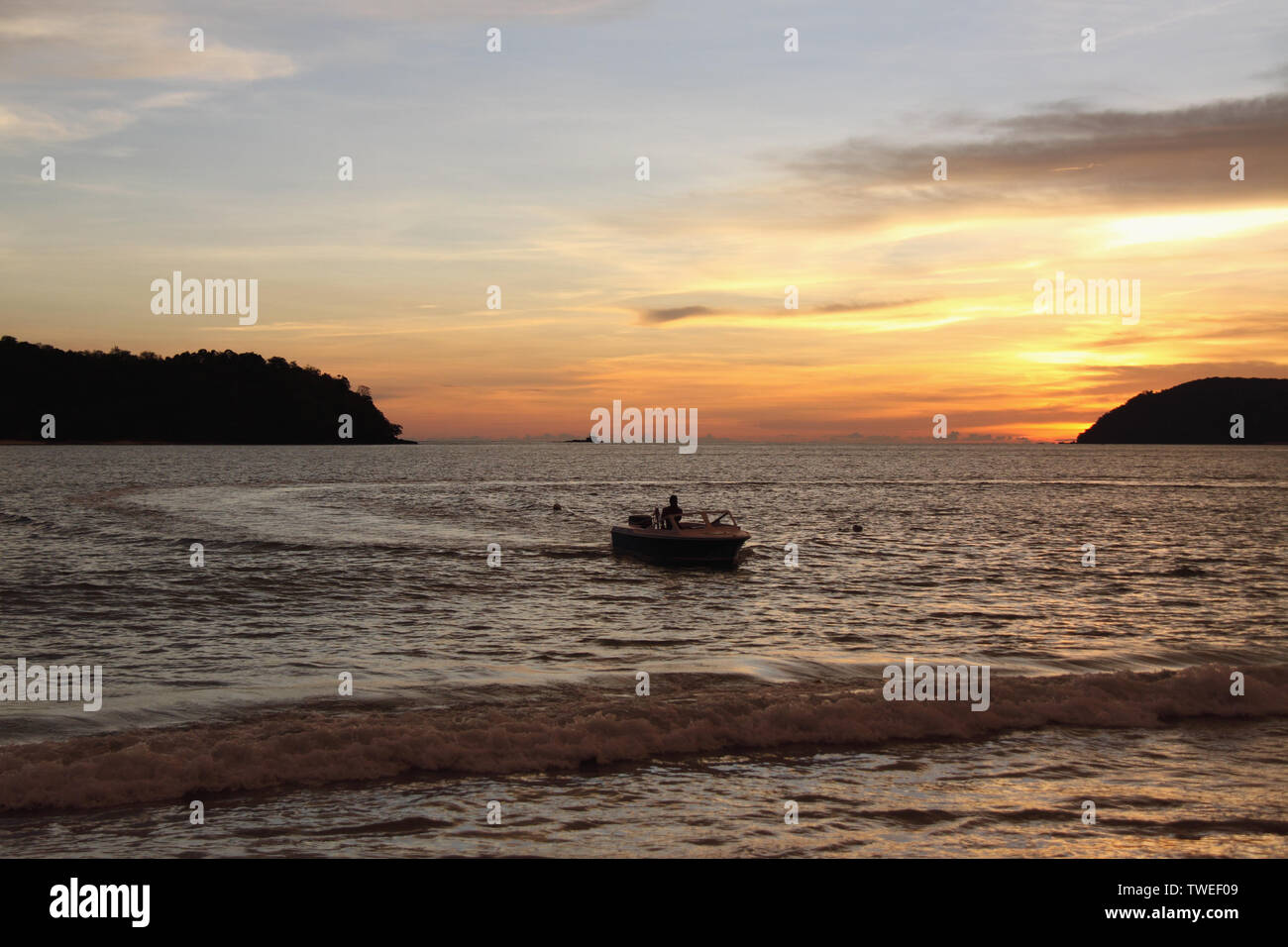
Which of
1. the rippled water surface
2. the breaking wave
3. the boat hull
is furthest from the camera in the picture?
the boat hull

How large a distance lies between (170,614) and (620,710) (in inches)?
613

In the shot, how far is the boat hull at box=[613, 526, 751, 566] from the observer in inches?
1320

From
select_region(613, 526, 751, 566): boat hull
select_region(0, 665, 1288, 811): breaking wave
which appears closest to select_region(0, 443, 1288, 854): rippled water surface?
select_region(0, 665, 1288, 811): breaking wave

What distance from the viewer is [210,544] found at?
139 feet

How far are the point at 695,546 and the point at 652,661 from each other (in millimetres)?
15068

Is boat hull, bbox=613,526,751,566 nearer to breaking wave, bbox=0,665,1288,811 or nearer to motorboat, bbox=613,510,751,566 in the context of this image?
motorboat, bbox=613,510,751,566

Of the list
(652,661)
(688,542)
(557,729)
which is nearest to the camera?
(557,729)

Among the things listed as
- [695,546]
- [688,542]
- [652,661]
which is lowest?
[652,661]

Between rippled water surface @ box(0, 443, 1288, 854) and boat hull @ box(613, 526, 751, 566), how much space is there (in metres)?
0.82

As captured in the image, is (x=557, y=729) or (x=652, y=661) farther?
(x=652, y=661)

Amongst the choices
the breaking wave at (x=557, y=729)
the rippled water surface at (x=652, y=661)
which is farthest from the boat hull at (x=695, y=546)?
the breaking wave at (x=557, y=729)

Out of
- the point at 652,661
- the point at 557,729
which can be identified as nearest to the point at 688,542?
the point at 652,661

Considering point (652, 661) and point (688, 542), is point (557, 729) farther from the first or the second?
point (688, 542)

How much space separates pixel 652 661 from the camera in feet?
61.4
